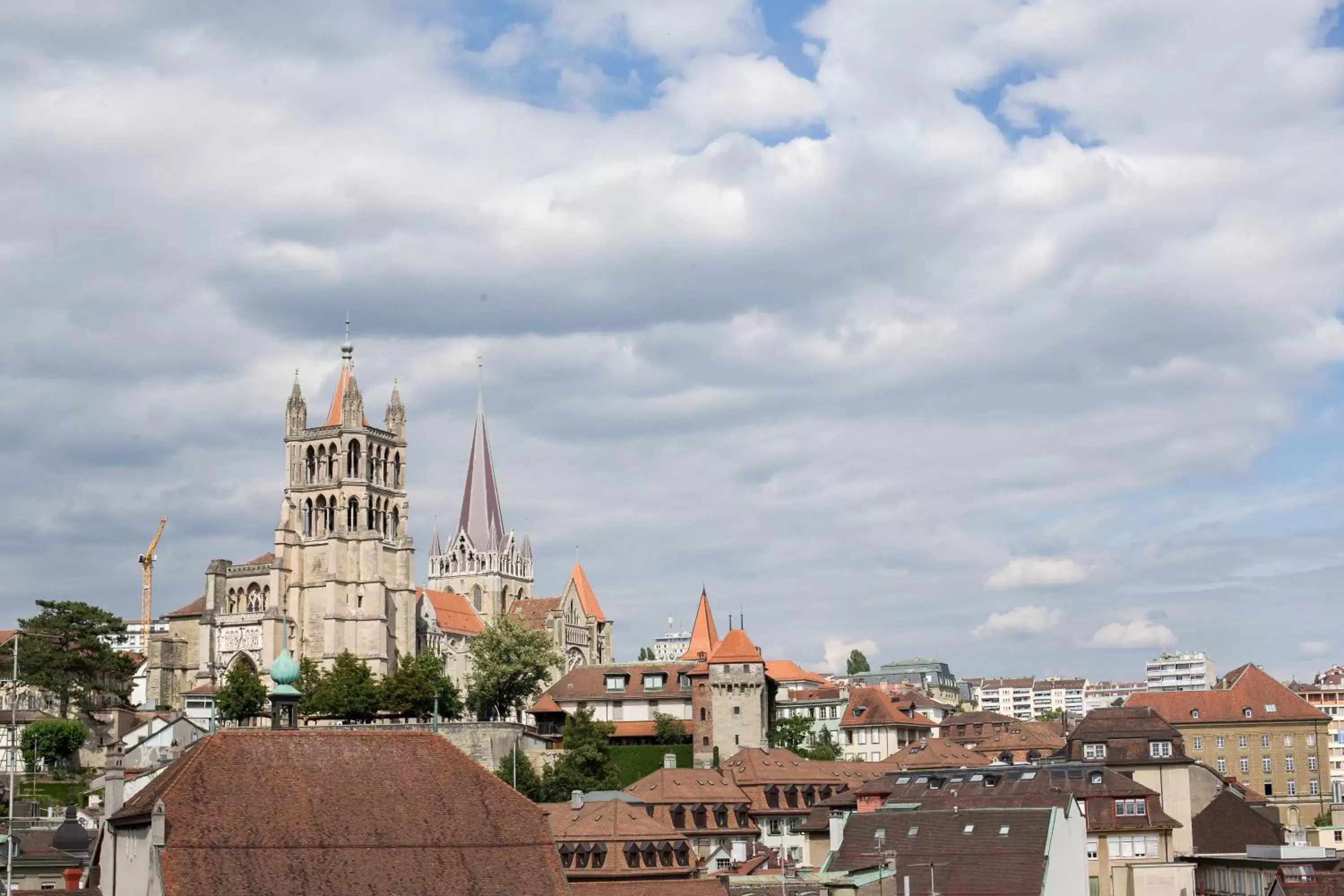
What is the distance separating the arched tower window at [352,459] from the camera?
557 feet

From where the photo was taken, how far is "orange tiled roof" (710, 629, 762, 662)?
5241 inches

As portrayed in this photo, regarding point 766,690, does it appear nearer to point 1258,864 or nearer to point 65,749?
point 65,749

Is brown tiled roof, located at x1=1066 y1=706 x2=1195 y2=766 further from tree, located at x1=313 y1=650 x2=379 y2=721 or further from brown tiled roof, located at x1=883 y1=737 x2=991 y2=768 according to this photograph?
tree, located at x1=313 y1=650 x2=379 y2=721

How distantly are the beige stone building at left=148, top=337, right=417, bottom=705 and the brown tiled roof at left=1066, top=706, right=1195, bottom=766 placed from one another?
70819 mm

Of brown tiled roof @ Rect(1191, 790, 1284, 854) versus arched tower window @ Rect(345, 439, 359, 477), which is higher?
arched tower window @ Rect(345, 439, 359, 477)

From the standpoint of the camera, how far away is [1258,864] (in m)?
78.4

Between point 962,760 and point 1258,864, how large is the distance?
38.2 metres

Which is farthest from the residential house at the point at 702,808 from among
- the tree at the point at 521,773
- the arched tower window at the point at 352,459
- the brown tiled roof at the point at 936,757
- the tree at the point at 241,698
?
the arched tower window at the point at 352,459

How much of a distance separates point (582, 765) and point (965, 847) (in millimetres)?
51967

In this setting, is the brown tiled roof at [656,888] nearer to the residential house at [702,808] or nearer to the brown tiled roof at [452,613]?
the residential house at [702,808]

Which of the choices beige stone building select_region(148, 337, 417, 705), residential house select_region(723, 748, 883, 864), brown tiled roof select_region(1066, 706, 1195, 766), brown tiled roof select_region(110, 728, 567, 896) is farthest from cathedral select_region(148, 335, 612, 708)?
brown tiled roof select_region(110, 728, 567, 896)

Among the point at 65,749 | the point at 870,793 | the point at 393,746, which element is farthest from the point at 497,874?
the point at 65,749

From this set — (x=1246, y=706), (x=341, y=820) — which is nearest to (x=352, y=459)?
(x=1246, y=706)

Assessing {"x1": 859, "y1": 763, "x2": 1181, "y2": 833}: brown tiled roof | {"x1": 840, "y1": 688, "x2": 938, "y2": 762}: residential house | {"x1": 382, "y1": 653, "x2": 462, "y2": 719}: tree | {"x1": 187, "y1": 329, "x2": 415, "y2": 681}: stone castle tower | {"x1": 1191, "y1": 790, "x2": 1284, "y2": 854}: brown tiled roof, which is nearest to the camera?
{"x1": 859, "y1": 763, "x2": 1181, "y2": 833}: brown tiled roof
